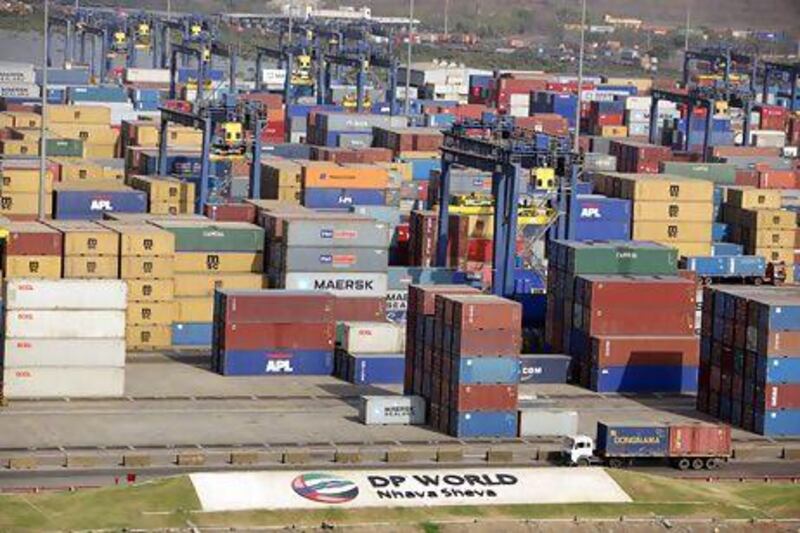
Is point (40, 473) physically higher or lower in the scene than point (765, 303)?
lower

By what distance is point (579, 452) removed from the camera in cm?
5231

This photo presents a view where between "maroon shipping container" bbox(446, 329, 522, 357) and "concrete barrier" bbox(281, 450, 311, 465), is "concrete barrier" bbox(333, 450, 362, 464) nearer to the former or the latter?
"concrete barrier" bbox(281, 450, 311, 465)

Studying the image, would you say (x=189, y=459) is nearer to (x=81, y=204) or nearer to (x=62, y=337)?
(x=62, y=337)

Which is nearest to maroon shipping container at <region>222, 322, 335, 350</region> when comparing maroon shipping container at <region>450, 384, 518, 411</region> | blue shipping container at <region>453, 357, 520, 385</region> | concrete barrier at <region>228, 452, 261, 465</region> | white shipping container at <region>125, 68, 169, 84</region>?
maroon shipping container at <region>450, 384, 518, 411</region>

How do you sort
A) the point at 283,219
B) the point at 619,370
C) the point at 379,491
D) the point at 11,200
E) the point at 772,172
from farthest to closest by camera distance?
the point at 772,172, the point at 11,200, the point at 283,219, the point at 619,370, the point at 379,491

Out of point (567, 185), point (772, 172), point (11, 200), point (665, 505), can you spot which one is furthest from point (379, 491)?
point (772, 172)

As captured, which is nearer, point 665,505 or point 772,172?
point 665,505

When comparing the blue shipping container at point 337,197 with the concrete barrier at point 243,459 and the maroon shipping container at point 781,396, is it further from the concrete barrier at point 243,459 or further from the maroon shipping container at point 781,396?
the concrete barrier at point 243,459

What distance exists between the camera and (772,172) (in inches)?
3511

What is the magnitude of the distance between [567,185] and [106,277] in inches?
551

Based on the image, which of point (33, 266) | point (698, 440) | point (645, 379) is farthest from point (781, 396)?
point (33, 266)

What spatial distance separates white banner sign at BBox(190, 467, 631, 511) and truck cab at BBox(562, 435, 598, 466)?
2.86 metres

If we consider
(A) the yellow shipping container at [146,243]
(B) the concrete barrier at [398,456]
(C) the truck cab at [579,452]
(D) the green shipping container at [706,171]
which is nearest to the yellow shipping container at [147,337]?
(A) the yellow shipping container at [146,243]

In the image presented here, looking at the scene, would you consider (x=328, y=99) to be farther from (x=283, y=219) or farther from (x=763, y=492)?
(x=763, y=492)
